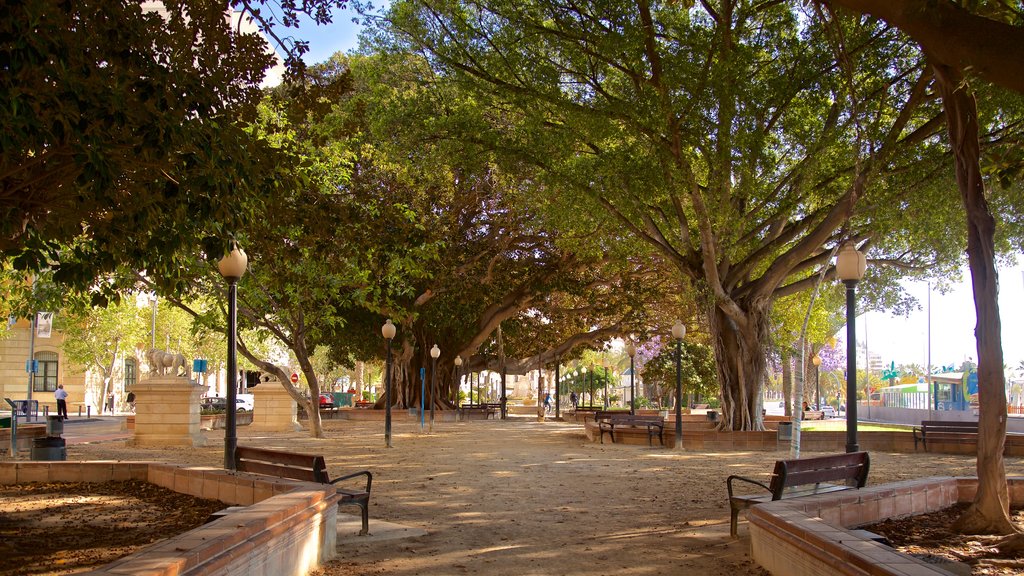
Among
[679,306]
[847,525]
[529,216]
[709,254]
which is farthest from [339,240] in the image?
[679,306]

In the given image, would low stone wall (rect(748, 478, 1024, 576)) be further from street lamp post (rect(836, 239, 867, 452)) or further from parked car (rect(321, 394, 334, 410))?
parked car (rect(321, 394, 334, 410))

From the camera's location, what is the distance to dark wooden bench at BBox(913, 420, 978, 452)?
19.0 meters

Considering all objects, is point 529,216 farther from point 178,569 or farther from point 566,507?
point 178,569

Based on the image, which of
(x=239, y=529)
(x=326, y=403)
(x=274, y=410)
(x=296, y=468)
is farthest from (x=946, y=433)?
(x=326, y=403)

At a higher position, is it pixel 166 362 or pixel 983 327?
pixel 983 327

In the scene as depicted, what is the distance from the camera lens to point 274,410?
27969 millimetres

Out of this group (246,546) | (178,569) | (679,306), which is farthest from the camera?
(679,306)

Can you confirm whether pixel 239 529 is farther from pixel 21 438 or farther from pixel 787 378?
pixel 787 378

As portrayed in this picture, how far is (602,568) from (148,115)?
4924 millimetres

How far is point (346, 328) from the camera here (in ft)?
109

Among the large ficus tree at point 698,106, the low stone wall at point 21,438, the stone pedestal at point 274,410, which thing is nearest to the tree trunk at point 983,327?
the large ficus tree at point 698,106

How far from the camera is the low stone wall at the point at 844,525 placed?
4.77 metres

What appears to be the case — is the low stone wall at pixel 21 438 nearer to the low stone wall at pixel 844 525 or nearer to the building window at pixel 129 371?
the low stone wall at pixel 844 525

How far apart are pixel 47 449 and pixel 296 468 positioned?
25.1ft
